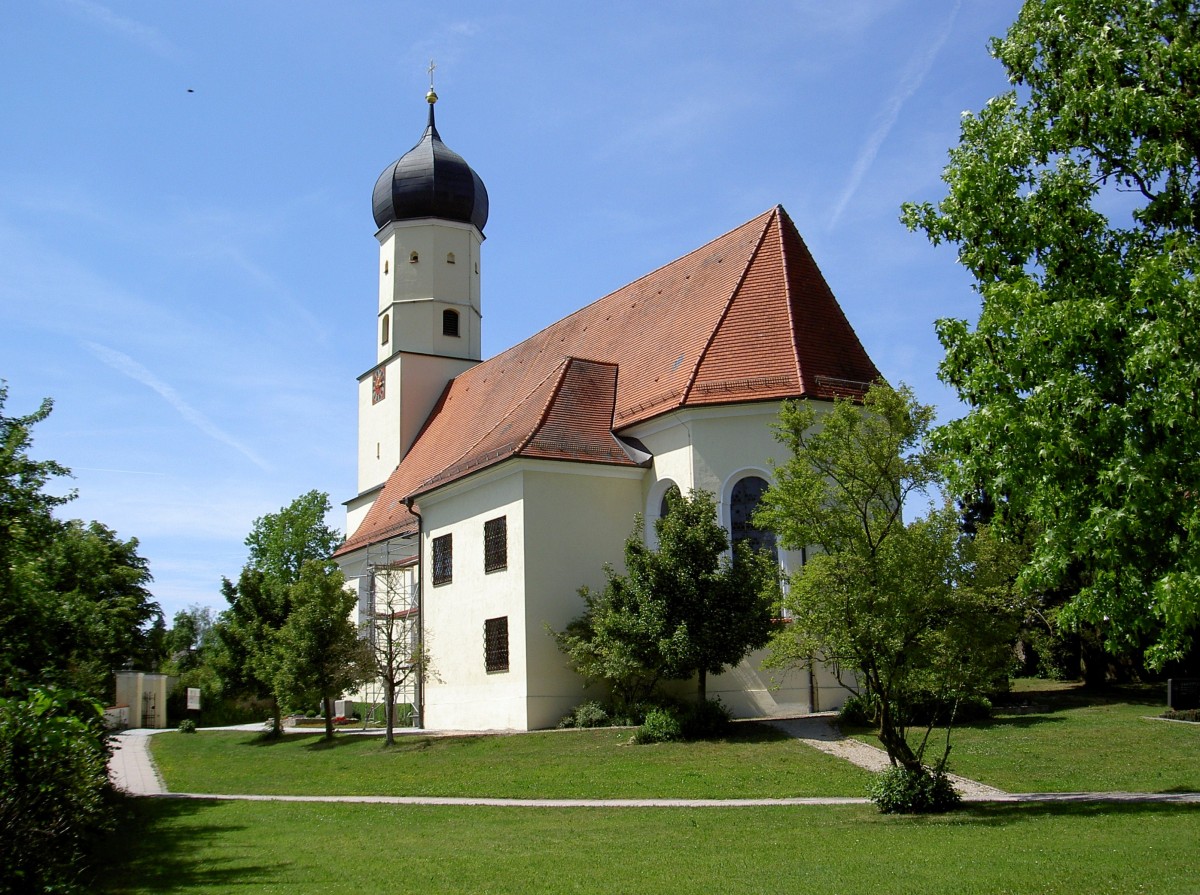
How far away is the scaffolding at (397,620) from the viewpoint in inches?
1128

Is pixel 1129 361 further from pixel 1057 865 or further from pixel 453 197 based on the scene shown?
pixel 453 197

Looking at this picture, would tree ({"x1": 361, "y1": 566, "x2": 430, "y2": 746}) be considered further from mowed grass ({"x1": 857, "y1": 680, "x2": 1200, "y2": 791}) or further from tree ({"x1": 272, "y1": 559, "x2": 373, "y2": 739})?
mowed grass ({"x1": 857, "y1": 680, "x2": 1200, "y2": 791})

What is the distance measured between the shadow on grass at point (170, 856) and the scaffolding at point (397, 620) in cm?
1062

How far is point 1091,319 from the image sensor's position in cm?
1062

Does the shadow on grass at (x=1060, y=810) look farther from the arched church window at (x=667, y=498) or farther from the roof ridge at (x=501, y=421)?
the roof ridge at (x=501, y=421)

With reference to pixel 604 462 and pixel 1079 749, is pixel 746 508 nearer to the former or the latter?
pixel 604 462

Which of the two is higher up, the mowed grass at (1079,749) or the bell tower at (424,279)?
the bell tower at (424,279)

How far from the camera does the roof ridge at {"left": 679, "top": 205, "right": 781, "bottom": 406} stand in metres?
25.5

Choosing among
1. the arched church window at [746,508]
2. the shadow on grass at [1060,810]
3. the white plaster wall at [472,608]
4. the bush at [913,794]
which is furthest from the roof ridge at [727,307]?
the shadow on grass at [1060,810]

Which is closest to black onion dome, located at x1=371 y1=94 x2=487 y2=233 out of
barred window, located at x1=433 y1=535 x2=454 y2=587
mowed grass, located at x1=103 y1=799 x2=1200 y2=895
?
barred window, located at x1=433 y1=535 x2=454 y2=587

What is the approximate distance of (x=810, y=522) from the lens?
14.5 meters

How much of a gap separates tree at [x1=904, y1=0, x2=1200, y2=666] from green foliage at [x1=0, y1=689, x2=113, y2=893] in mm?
8797

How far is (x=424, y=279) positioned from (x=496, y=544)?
1718 centimetres

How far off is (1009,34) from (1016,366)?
4.26m
